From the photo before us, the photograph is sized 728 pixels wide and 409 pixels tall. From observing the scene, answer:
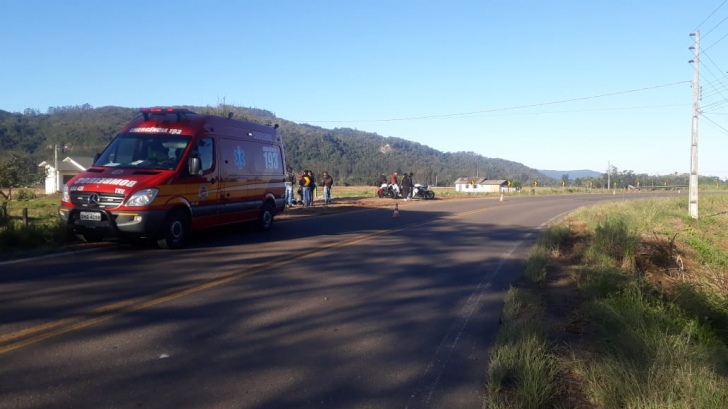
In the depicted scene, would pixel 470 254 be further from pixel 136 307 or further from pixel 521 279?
pixel 136 307

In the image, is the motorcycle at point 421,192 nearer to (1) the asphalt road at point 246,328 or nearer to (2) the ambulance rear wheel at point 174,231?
(1) the asphalt road at point 246,328

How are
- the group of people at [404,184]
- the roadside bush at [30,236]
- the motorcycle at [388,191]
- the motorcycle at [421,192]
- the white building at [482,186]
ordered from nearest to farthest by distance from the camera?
1. the roadside bush at [30,236]
2. the group of people at [404,184]
3. the motorcycle at [388,191]
4. the motorcycle at [421,192]
5. the white building at [482,186]

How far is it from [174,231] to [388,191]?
2810 centimetres

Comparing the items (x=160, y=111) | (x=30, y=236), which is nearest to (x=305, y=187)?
(x=160, y=111)

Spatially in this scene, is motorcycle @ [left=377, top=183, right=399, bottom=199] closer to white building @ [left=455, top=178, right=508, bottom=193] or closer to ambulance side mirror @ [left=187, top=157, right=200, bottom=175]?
white building @ [left=455, top=178, right=508, bottom=193]

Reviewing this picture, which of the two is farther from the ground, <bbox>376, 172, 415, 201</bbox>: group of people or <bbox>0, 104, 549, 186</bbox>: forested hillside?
<bbox>0, 104, 549, 186</bbox>: forested hillside

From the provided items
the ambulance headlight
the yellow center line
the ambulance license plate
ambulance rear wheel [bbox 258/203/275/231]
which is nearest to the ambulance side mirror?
the ambulance headlight

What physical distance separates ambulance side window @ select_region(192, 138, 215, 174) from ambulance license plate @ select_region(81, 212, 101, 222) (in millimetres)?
2262

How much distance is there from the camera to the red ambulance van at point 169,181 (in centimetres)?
1062

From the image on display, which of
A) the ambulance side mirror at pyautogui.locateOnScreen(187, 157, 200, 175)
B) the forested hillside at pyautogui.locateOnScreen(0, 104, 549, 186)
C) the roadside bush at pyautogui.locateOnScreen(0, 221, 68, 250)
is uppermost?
the forested hillside at pyautogui.locateOnScreen(0, 104, 549, 186)

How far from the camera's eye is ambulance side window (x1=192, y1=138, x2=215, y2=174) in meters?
12.2

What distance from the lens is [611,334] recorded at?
21.2 ft

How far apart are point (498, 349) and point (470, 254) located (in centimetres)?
745

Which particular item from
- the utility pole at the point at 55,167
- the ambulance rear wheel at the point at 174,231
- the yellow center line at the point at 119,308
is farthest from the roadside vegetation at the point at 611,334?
the utility pole at the point at 55,167
